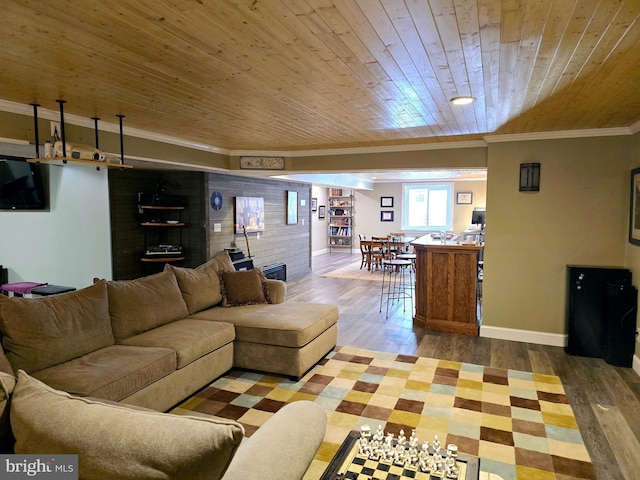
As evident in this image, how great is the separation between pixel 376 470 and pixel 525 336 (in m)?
3.76

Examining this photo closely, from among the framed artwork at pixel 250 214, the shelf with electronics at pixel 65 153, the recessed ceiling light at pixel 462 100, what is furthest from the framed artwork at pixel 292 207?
the recessed ceiling light at pixel 462 100

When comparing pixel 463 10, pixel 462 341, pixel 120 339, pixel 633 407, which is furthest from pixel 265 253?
pixel 463 10

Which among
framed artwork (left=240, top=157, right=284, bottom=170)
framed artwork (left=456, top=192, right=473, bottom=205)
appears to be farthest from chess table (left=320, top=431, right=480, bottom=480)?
framed artwork (left=456, top=192, right=473, bottom=205)

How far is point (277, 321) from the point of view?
3793mm

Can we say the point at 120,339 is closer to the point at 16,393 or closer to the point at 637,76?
the point at 16,393

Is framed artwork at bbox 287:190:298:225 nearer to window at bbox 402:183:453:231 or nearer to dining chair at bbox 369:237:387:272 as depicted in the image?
dining chair at bbox 369:237:387:272

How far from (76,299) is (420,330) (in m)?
3.87

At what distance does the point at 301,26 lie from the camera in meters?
1.98

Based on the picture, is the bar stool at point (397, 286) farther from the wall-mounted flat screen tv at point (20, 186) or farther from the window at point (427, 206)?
the wall-mounted flat screen tv at point (20, 186)

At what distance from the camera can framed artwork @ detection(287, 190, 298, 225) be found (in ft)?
29.2

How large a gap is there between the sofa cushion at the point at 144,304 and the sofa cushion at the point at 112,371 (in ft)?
0.86

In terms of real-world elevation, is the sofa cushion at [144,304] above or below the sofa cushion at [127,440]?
below

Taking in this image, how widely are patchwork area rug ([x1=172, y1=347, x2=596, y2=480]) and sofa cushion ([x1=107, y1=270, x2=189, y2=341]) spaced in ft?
2.36

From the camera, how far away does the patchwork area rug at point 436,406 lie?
260 cm
